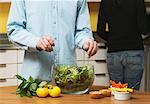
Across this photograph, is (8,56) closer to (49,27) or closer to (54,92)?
(49,27)

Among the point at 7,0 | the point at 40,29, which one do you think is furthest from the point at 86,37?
the point at 7,0

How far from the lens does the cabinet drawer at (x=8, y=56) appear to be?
3.35 meters

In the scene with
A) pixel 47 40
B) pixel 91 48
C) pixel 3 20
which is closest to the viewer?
pixel 47 40

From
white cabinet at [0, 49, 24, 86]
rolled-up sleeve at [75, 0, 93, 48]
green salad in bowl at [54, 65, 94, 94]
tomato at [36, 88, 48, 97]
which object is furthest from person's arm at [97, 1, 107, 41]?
tomato at [36, 88, 48, 97]

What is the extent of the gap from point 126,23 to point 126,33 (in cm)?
9

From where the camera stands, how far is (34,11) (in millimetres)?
1813

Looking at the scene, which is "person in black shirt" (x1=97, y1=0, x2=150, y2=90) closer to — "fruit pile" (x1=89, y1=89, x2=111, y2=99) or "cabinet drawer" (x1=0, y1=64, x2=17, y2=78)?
"cabinet drawer" (x1=0, y1=64, x2=17, y2=78)

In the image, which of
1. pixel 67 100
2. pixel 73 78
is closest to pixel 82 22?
pixel 73 78

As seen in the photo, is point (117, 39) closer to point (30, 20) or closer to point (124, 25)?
point (124, 25)

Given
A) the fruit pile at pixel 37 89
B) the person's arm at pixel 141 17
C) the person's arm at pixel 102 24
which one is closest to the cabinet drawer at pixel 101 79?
the person's arm at pixel 102 24

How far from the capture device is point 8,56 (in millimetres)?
3359

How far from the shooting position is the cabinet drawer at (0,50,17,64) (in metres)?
3.35

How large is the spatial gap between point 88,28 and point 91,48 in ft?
0.90

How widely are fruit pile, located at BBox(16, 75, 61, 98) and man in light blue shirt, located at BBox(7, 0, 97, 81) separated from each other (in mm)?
190
